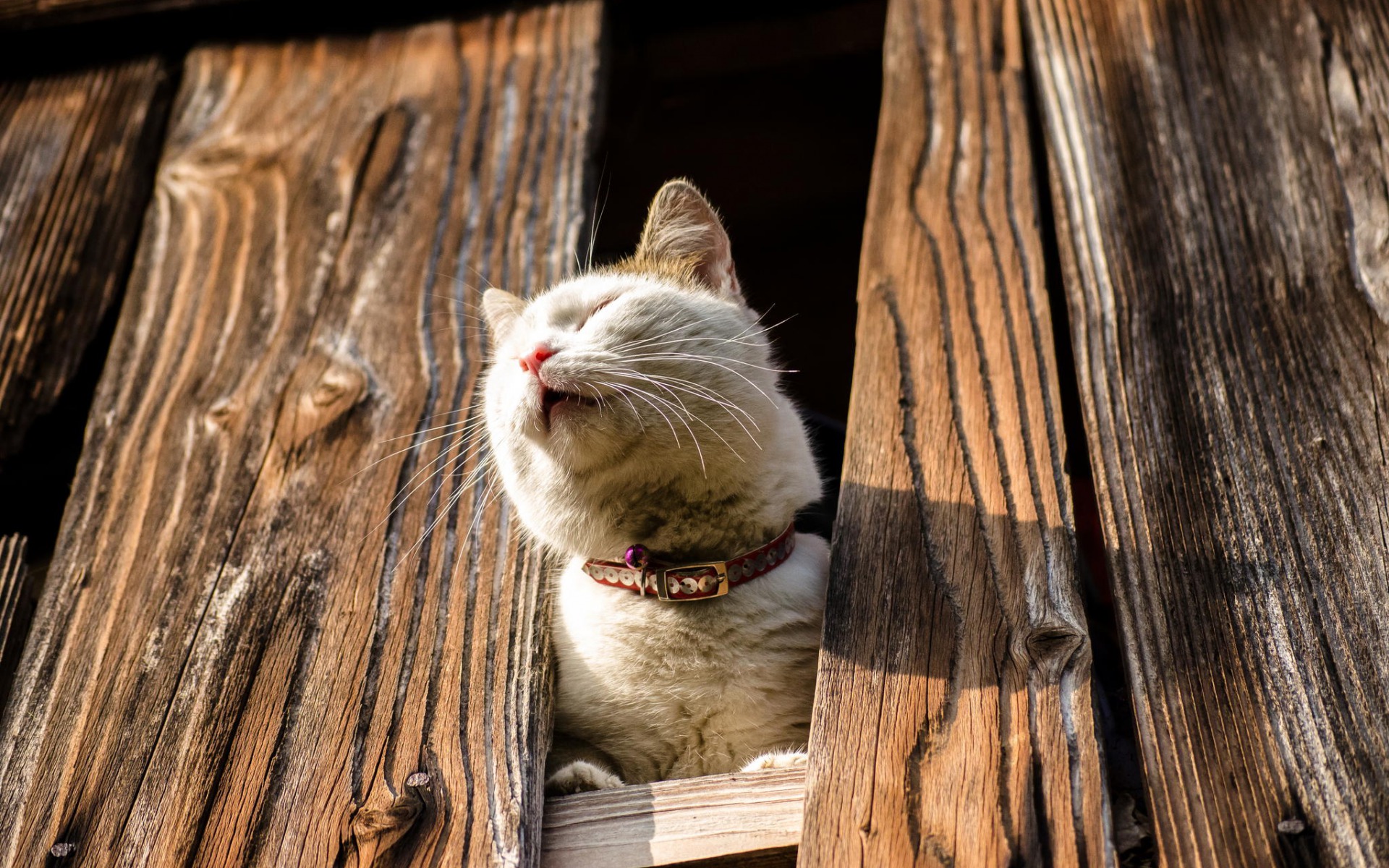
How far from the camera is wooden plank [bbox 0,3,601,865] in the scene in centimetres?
169

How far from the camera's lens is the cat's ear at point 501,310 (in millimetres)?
2352

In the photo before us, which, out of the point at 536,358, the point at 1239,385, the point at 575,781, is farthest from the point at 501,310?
the point at 1239,385

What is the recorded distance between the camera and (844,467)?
1.97m

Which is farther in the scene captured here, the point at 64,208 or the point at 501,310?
the point at 64,208

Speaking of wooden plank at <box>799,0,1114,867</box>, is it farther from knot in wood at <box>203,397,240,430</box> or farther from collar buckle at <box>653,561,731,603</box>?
knot in wood at <box>203,397,240,430</box>

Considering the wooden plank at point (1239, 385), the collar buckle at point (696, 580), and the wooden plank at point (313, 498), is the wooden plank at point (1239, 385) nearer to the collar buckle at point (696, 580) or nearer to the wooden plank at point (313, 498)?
the collar buckle at point (696, 580)

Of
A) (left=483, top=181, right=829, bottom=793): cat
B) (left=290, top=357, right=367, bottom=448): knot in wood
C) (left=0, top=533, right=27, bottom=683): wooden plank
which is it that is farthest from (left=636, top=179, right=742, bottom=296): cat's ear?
(left=0, top=533, right=27, bottom=683): wooden plank

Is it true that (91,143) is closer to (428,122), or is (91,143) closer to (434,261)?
(428,122)

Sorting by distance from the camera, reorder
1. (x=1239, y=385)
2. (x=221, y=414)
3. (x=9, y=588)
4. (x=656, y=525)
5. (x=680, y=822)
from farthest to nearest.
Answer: (x=221, y=414)
(x=656, y=525)
(x=9, y=588)
(x=1239, y=385)
(x=680, y=822)

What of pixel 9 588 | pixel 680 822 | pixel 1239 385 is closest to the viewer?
pixel 680 822

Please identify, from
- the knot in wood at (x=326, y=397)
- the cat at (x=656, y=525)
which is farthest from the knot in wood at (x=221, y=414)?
the cat at (x=656, y=525)

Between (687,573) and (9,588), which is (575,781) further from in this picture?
(9,588)

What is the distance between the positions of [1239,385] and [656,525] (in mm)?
1158

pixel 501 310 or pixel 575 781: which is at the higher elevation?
pixel 501 310
